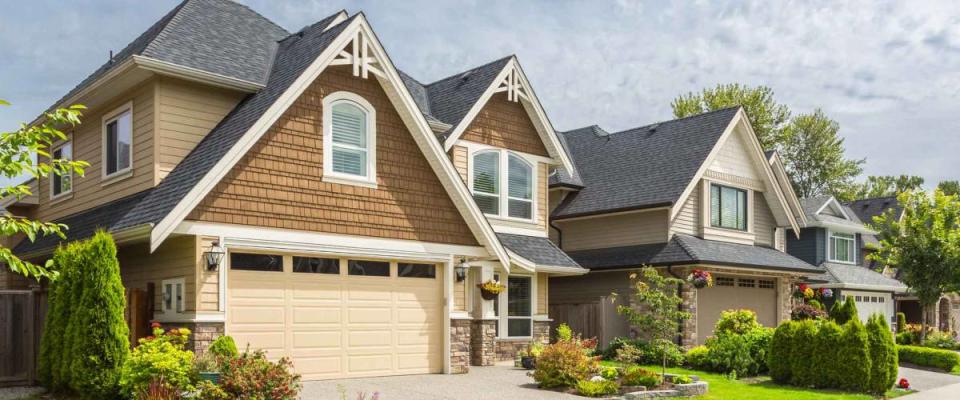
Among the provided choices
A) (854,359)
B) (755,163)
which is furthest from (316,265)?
→ (755,163)

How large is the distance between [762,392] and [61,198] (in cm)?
1564

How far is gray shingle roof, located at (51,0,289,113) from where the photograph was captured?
1681cm

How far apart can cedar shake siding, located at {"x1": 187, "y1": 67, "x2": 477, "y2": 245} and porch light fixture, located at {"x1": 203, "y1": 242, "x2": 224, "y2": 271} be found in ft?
1.64

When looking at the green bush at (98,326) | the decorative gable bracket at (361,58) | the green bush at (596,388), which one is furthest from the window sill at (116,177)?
the green bush at (596,388)

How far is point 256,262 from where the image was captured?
51.5 feet

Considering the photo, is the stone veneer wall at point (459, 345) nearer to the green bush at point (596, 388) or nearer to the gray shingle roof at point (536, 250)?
the green bush at point (596, 388)

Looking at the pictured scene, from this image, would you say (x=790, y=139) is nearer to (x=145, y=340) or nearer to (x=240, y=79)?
(x=240, y=79)

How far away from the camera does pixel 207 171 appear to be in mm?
14492

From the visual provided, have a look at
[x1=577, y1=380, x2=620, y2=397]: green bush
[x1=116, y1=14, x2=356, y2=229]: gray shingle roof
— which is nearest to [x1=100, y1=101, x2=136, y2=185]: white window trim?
[x1=116, y1=14, x2=356, y2=229]: gray shingle roof

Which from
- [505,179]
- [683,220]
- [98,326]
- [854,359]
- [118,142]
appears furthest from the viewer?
[683,220]

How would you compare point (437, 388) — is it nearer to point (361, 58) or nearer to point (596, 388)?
point (596, 388)

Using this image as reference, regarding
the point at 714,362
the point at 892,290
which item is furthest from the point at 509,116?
the point at 892,290

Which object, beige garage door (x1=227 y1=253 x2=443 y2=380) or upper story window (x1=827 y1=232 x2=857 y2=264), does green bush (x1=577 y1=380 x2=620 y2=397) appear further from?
upper story window (x1=827 y1=232 x2=857 y2=264)

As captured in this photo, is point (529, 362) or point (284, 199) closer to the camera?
point (284, 199)
